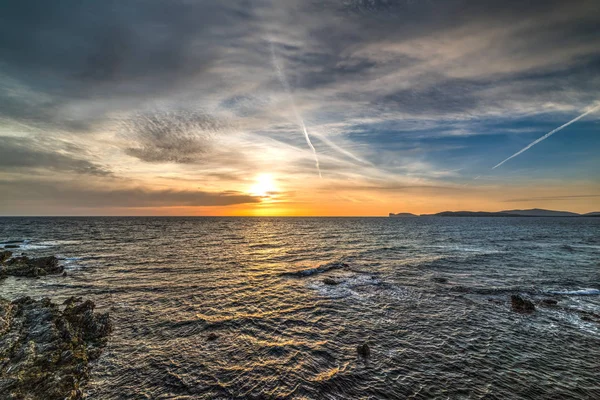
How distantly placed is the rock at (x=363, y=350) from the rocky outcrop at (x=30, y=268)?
1502 inches

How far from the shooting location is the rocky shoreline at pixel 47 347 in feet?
36.7

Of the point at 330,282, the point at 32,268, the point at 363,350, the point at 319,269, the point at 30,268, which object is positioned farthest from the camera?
Answer: the point at 319,269

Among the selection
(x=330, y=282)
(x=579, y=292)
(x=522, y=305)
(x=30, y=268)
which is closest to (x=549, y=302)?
(x=522, y=305)

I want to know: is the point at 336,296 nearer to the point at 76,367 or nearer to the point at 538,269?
the point at 76,367

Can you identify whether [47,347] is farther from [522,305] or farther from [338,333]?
[522,305]

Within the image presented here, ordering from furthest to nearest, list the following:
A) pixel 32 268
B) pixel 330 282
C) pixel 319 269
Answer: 1. pixel 319 269
2. pixel 32 268
3. pixel 330 282

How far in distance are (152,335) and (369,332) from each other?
14118 mm

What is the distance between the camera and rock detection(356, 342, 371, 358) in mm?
15305

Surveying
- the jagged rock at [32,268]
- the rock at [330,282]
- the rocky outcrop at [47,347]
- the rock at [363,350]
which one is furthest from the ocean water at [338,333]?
the jagged rock at [32,268]

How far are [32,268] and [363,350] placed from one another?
4090 cm

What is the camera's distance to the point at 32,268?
33531 mm

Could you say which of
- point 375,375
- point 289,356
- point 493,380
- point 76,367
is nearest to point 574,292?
point 493,380

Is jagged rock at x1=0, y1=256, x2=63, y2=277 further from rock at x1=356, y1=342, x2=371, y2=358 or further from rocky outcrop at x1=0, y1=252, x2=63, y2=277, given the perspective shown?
rock at x1=356, y1=342, x2=371, y2=358

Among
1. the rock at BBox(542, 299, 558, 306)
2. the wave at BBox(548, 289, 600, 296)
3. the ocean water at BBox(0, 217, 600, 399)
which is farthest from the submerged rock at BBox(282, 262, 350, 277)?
the wave at BBox(548, 289, 600, 296)
